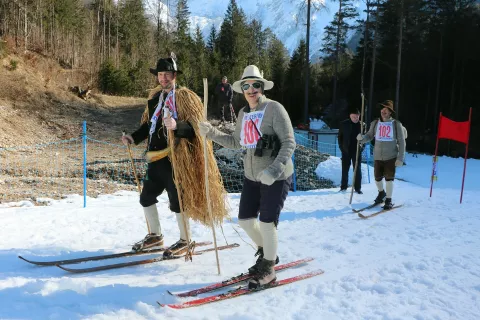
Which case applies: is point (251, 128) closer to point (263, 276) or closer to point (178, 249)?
point (263, 276)

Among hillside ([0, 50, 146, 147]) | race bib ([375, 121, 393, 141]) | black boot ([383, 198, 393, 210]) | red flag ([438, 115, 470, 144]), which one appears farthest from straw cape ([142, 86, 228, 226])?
hillside ([0, 50, 146, 147])

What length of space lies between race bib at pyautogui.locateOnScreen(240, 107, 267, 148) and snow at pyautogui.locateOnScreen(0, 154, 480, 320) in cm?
129

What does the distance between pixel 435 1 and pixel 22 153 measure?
28755mm

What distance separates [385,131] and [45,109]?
20912mm

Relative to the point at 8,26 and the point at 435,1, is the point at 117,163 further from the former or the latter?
the point at 8,26

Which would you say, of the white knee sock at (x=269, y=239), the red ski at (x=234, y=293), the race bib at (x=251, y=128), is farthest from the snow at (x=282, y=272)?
the race bib at (x=251, y=128)

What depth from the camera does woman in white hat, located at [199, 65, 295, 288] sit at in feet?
10.4

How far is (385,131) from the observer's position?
6.96m

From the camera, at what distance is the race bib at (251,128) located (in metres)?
3.28

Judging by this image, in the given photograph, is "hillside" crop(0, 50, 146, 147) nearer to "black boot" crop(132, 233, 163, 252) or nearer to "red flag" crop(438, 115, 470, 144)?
"black boot" crop(132, 233, 163, 252)

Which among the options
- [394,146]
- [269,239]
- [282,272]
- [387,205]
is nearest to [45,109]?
[394,146]

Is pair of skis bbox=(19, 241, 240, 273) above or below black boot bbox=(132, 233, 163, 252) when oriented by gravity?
below

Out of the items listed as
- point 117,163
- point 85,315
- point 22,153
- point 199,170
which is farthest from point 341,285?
point 22,153

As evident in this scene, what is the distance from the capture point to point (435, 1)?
2733 cm
